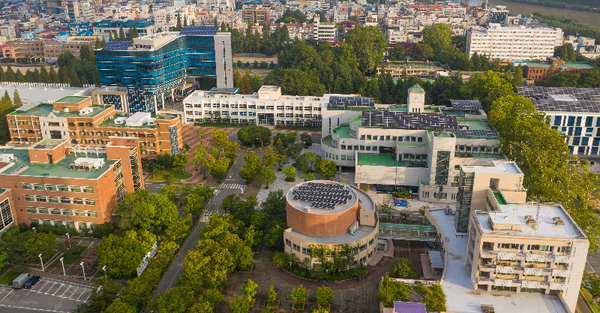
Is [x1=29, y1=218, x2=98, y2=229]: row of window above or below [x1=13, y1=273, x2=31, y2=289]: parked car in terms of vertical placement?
above

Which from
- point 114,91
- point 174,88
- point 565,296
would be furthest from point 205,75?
point 565,296

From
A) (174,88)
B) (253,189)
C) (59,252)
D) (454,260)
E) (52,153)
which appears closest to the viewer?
(454,260)

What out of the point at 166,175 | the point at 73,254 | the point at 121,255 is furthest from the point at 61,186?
the point at 166,175

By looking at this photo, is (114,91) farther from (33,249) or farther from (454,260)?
(454,260)

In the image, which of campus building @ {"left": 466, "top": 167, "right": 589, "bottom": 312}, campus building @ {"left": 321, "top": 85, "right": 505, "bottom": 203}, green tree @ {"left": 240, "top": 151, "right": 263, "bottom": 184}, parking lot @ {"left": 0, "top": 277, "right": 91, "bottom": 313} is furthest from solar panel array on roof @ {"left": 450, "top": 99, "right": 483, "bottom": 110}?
parking lot @ {"left": 0, "top": 277, "right": 91, "bottom": 313}

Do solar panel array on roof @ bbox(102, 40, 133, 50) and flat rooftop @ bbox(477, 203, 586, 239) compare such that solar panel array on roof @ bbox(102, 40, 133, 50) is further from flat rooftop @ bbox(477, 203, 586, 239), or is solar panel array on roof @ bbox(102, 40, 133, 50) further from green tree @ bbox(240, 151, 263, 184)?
flat rooftop @ bbox(477, 203, 586, 239)

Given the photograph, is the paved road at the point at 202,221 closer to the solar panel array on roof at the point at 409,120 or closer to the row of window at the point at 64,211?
the row of window at the point at 64,211
